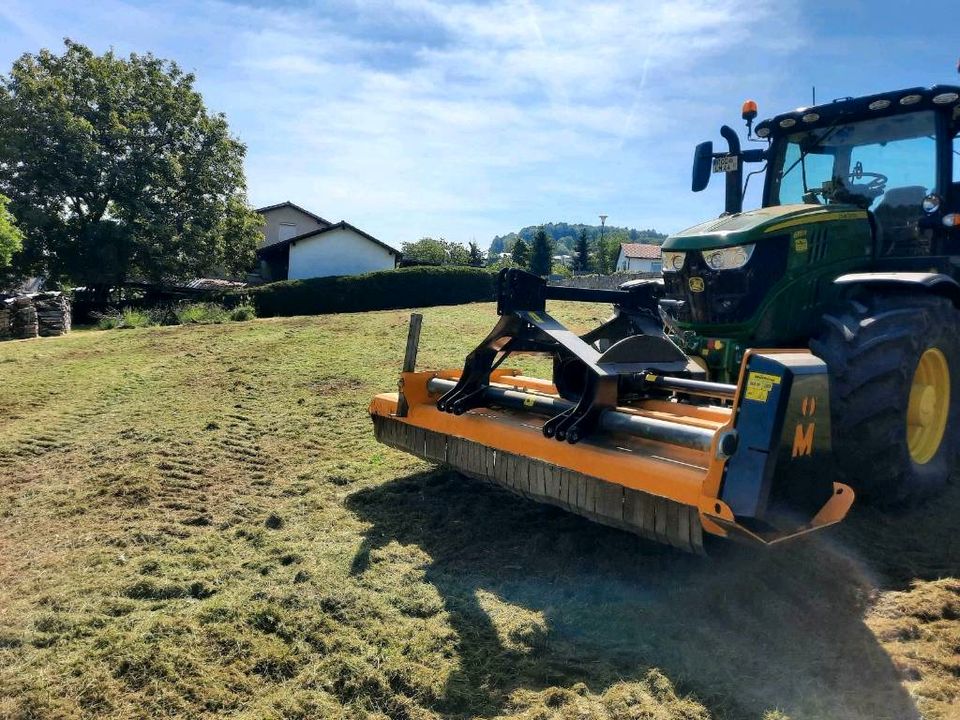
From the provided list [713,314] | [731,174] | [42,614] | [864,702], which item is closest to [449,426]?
[713,314]

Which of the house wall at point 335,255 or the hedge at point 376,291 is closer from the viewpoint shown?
the hedge at point 376,291

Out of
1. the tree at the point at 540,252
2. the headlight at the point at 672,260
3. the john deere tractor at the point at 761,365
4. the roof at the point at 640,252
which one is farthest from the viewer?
the roof at the point at 640,252

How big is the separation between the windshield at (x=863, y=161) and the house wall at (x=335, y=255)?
2944cm

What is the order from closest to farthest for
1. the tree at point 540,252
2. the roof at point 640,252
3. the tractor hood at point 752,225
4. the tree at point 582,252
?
the tractor hood at point 752,225 < the tree at point 540,252 < the tree at point 582,252 < the roof at point 640,252

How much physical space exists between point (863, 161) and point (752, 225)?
1510 millimetres

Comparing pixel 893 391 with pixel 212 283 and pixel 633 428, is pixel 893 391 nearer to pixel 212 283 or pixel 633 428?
pixel 633 428

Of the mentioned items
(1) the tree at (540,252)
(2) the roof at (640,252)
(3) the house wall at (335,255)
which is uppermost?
(2) the roof at (640,252)

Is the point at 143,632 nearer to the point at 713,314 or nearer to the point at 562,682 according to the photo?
the point at 562,682

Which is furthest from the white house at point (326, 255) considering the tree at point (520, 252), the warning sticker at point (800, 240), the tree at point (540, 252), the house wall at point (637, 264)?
the house wall at point (637, 264)

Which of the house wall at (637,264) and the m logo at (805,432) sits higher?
the house wall at (637,264)

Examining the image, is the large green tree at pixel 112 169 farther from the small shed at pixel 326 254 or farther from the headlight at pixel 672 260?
the headlight at pixel 672 260

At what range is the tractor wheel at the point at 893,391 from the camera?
3.85 metres

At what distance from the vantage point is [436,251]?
65.1 meters

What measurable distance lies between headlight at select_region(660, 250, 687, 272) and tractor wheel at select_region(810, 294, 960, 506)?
3.80 ft
